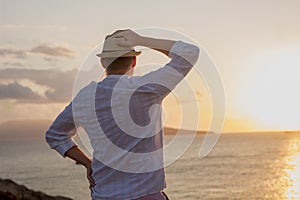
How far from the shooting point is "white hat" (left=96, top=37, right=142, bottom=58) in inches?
98.2

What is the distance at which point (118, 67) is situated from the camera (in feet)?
8.32

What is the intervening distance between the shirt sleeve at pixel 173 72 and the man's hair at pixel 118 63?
118 mm

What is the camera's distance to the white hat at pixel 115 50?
249cm

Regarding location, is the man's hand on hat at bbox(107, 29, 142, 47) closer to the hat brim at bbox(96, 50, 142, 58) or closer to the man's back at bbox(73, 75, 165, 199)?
the hat brim at bbox(96, 50, 142, 58)

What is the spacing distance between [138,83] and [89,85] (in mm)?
263

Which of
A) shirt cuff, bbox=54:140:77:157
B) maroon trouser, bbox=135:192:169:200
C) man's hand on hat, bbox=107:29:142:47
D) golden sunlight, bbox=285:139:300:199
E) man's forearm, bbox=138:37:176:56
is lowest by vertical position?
golden sunlight, bbox=285:139:300:199

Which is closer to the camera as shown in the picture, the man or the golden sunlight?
the man

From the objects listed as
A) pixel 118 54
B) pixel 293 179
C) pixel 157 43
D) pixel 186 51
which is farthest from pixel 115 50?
pixel 293 179

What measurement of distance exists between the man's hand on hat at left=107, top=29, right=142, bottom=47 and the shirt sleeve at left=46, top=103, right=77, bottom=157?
44 cm

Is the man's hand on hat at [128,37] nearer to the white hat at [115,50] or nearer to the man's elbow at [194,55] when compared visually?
the white hat at [115,50]

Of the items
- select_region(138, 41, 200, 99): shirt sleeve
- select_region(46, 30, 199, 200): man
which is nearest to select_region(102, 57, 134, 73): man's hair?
select_region(46, 30, 199, 200): man

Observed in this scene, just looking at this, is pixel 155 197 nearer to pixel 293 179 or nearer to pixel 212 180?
pixel 212 180

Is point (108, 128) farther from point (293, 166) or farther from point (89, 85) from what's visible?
point (293, 166)

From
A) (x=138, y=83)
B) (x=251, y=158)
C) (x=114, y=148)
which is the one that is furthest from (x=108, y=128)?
(x=251, y=158)
